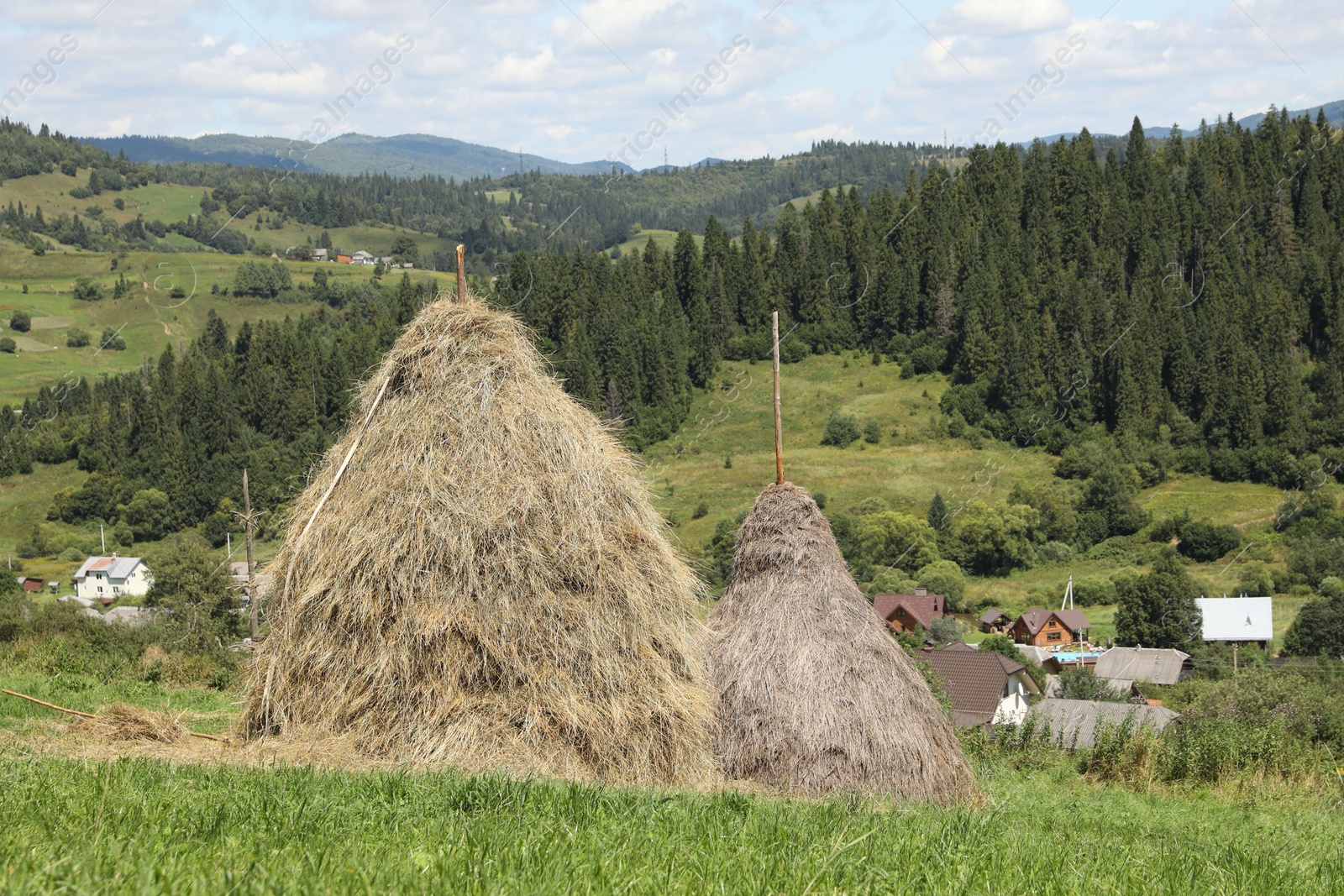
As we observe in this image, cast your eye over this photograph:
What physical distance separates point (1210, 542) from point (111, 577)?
254 feet

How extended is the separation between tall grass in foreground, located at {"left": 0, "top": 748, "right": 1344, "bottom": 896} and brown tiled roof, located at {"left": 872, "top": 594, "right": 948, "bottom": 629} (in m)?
52.2

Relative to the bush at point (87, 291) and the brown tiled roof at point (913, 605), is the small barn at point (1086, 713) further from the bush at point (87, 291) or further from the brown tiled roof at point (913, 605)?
the bush at point (87, 291)

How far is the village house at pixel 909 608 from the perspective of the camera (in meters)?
57.1

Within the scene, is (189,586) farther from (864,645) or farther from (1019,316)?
(1019,316)

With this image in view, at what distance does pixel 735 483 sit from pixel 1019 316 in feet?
130

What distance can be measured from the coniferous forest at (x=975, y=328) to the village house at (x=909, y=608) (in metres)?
26.9

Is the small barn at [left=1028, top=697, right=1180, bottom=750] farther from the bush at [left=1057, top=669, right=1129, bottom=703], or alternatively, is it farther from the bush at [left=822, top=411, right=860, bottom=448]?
the bush at [left=822, top=411, right=860, bottom=448]

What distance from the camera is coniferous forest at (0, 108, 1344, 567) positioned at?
3583 inches

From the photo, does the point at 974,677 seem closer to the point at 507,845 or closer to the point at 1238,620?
the point at 1238,620

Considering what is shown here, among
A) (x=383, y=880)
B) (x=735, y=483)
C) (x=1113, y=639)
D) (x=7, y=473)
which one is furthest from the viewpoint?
(x=7, y=473)

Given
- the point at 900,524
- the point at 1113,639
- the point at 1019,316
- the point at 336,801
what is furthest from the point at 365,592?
the point at 1019,316

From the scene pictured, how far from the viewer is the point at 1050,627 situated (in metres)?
64.8

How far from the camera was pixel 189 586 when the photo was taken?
3184cm

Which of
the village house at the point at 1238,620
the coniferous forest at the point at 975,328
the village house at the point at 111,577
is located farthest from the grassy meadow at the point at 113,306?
the village house at the point at 1238,620
